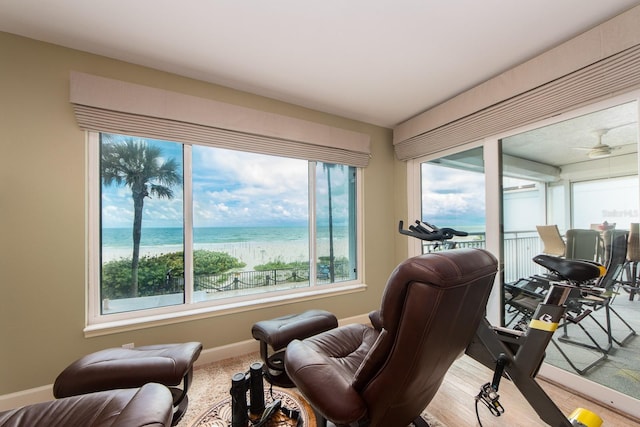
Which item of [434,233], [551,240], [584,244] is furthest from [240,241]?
[584,244]

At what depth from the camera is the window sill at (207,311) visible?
2018mm

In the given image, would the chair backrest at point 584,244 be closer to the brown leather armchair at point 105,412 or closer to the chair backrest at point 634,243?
the chair backrest at point 634,243

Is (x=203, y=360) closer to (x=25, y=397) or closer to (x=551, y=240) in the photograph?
(x=25, y=397)

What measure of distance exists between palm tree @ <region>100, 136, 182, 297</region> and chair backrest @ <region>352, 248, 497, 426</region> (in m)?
2.11

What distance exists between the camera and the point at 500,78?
2.26 meters

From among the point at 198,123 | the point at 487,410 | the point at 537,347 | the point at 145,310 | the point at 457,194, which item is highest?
the point at 198,123

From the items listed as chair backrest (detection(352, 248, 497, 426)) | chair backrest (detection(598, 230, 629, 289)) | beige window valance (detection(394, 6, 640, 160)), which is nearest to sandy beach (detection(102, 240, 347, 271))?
beige window valance (detection(394, 6, 640, 160))

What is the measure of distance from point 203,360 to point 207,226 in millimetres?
1179

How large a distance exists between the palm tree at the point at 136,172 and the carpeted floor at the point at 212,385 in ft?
2.89

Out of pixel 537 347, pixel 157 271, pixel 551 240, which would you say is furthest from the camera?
pixel 157 271

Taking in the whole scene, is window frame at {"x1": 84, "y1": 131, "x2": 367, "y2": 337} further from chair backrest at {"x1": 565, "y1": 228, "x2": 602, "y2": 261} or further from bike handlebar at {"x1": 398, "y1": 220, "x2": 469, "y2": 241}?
chair backrest at {"x1": 565, "y1": 228, "x2": 602, "y2": 261}

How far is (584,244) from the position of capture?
2.00 meters

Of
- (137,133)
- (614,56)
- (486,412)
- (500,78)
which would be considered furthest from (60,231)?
(614,56)

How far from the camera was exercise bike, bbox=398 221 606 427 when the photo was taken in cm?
126
